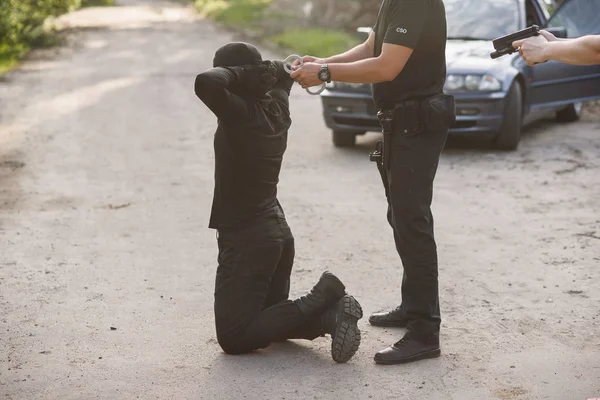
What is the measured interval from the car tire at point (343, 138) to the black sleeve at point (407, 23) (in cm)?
641

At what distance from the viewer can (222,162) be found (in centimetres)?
488

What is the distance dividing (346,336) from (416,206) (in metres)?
0.74

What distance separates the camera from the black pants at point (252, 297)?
4902mm

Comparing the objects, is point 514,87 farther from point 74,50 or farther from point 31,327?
point 74,50

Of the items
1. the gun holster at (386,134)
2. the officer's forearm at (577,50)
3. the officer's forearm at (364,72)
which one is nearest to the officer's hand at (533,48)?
the officer's forearm at (577,50)

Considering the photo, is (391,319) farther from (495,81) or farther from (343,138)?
(343,138)

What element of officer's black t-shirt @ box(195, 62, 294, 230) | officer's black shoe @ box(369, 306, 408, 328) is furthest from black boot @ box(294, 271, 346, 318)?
officer's black shoe @ box(369, 306, 408, 328)

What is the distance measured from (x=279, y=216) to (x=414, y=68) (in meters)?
1.04

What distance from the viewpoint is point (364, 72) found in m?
4.68

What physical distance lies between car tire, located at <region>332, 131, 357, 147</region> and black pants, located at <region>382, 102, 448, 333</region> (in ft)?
20.2

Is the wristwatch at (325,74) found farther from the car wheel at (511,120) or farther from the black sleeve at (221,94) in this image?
the car wheel at (511,120)

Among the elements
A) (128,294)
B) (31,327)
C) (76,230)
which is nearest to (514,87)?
(76,230)

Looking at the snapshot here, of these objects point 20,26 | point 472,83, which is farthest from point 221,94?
point 20,26

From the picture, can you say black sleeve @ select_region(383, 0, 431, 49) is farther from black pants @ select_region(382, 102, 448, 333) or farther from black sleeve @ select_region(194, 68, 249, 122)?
black sleeve @ select_region(194, 68, 249, 122)
